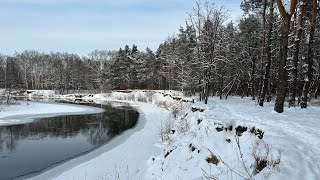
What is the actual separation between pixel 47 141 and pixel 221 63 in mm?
18444

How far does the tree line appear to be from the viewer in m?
18.8

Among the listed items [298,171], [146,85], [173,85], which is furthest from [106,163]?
[146,85]

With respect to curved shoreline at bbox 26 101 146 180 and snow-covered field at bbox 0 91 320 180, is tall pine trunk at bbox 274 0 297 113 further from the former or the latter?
curved shoreline at bbox 26 101 146 180

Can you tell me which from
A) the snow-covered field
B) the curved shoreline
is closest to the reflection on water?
the curved shoreline

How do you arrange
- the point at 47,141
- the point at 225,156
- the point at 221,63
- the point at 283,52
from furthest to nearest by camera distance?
the point at 221,63
the point at 47,141
the point at 283,52
the point at 225,156

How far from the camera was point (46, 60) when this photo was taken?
108562 millimetres

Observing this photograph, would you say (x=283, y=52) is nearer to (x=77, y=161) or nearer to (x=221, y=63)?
(x=77, y=161)

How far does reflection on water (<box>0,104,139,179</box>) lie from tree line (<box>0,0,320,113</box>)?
871 cm

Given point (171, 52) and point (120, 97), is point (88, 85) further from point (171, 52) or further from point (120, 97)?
point (171, 52)

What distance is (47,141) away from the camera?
20.3m

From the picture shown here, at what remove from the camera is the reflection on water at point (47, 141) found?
1502 cm

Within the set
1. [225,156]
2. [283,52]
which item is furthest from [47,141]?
[283,52]

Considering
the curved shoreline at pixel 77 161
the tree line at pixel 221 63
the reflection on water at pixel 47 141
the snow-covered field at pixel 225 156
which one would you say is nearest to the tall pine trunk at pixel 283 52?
the tree line at pixel 221 63

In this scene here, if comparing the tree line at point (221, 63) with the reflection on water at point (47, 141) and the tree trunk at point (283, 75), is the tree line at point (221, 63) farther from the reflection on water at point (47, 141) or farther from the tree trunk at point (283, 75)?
the reflection on water at point (47, 141)
